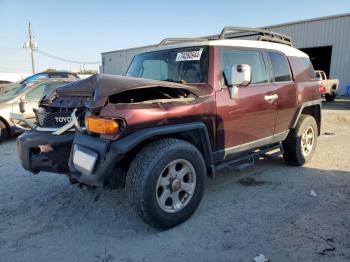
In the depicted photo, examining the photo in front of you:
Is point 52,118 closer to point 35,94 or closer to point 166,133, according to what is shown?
point 166,133

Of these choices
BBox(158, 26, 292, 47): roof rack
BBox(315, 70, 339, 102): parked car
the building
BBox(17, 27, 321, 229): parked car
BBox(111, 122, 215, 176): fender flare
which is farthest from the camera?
the building

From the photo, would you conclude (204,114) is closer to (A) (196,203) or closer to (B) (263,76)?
(A) (196,203)

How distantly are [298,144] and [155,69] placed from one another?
268cm

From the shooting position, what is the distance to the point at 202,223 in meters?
3.41

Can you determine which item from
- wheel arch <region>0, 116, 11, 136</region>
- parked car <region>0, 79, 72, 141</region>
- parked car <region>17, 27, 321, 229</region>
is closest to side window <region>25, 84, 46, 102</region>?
parked car <region>0, 79, 72, 141</region>

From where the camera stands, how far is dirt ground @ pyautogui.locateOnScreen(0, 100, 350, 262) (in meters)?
2.87

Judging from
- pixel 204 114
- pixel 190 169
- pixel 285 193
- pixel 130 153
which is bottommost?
pixel 285 193

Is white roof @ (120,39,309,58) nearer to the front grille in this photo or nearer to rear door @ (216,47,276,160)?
rear door @ (216,47,276,160)

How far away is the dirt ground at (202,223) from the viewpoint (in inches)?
113

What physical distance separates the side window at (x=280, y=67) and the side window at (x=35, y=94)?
607 cm

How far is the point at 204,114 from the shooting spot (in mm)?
3584

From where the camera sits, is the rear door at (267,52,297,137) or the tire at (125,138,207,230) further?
the rear door at (267,52,297,137)

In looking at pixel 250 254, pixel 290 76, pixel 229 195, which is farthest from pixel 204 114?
pixel 290 76

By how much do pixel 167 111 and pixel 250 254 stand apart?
5.06 feet
